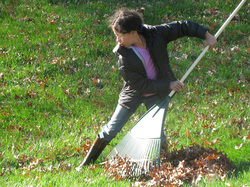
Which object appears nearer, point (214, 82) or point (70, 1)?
point (214, 82)

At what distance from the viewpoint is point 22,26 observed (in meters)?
9.16

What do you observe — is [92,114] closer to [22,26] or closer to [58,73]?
[58,73]

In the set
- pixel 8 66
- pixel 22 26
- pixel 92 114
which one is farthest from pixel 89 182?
pixel 22 26

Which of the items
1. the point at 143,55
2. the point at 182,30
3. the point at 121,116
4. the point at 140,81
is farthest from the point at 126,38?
the point at 121,116

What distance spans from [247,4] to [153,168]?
26.6ft

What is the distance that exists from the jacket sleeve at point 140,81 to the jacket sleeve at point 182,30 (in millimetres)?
501

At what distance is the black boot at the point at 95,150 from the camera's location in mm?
4293

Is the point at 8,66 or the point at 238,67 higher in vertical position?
the point at 238,67

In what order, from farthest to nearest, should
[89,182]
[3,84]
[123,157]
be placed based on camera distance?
[3,84], [123,157], [89,182]

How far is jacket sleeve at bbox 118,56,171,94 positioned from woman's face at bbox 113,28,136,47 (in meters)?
0.19

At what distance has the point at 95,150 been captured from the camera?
434 centimetres

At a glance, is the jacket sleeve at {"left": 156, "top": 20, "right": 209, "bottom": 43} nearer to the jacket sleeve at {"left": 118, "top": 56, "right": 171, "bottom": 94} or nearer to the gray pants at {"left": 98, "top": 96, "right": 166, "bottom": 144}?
Answer: the jacket sleeve at {"left": 118, "top": 56, "right": 171, "bottom": 94}

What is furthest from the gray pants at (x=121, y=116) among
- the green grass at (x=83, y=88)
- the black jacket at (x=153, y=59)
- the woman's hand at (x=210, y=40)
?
the woman's hand at (x=210, y=40)

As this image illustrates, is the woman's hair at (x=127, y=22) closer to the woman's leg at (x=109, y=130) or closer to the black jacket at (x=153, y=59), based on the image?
the black jacket at (x=153, y=59)
